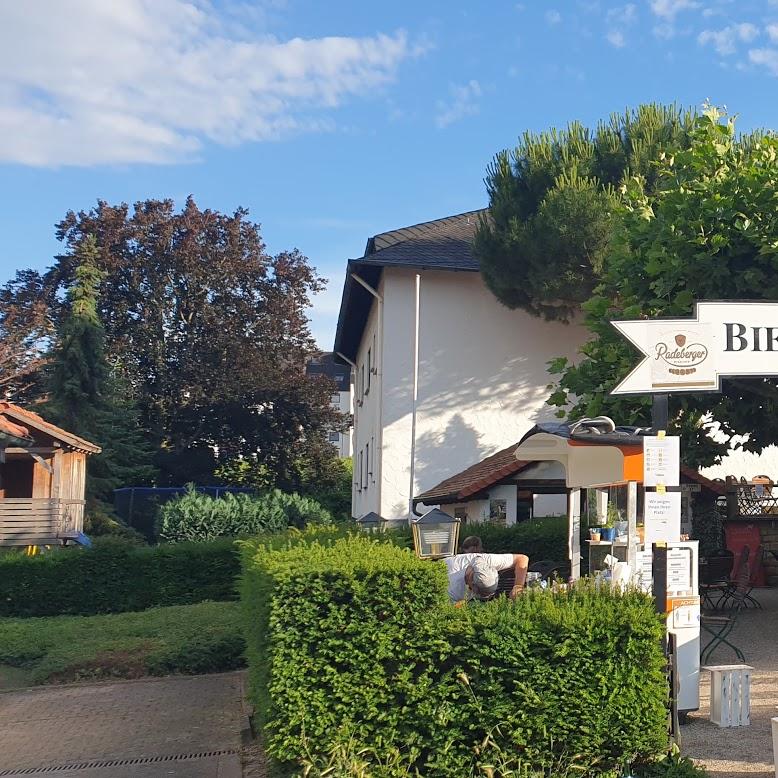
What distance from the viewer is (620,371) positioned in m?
11.6

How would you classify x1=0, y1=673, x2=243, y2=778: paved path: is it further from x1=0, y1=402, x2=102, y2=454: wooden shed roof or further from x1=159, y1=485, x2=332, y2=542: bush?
x1=0, y1=402, x2=102, y2=454: wooden shed roof

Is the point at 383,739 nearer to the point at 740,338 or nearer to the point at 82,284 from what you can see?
the point at 740,338

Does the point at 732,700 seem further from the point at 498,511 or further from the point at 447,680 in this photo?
the point at 498,511

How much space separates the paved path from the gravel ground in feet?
Answer: 10.9

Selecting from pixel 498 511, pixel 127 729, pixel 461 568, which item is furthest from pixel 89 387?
pixel 461 568

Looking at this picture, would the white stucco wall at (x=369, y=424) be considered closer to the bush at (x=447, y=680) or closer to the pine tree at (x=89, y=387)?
the pine tree at (x=89, y=387)

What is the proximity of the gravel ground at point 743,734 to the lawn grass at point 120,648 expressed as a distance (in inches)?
249

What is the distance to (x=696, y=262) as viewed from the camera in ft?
32.9

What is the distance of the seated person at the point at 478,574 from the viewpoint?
855cm

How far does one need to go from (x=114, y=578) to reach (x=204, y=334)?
19307 mm

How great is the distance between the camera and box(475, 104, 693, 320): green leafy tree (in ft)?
69.5

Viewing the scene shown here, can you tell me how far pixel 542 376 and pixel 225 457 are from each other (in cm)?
1742

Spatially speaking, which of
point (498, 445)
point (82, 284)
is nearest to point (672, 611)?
point (498, 445)

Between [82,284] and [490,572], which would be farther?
[82,284]
